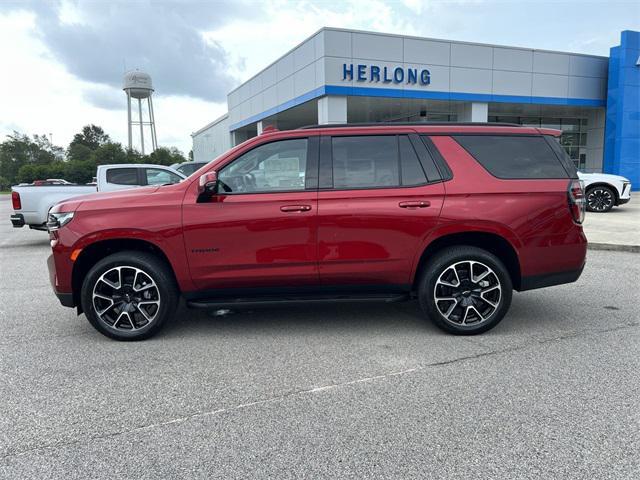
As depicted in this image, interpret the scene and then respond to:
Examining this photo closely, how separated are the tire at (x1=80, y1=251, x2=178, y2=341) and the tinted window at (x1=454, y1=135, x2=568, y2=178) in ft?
10.3

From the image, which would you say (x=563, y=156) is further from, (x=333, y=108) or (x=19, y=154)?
(x=19, y=154)

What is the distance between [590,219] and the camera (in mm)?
12711

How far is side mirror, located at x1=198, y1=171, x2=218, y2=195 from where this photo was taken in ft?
13.8

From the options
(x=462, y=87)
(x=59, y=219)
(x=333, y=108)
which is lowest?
(x=59, y=219)

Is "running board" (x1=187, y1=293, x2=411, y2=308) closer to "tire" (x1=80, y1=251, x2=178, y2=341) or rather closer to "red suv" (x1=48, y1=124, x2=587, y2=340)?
"red suv" (x1=48, y1=124, x2=587, y2=340)

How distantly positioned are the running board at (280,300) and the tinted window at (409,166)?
3.61 feet

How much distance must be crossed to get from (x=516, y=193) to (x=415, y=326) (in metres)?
1.62

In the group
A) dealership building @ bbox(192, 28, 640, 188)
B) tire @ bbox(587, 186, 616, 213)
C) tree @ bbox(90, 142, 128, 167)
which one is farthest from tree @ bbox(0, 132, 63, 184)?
tire @ bbox(587, 186, 616, 213)

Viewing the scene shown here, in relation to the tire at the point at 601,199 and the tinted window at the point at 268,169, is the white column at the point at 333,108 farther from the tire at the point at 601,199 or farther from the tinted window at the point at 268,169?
the tinted window at the point at 268,169

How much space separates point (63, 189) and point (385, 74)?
14.3 meters

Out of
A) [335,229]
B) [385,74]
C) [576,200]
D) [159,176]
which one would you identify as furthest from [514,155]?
[385,74]

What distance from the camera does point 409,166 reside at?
4.50 meters

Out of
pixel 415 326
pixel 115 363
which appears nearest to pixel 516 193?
pixel 415 326

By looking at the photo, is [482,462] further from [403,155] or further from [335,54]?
[335,54]
